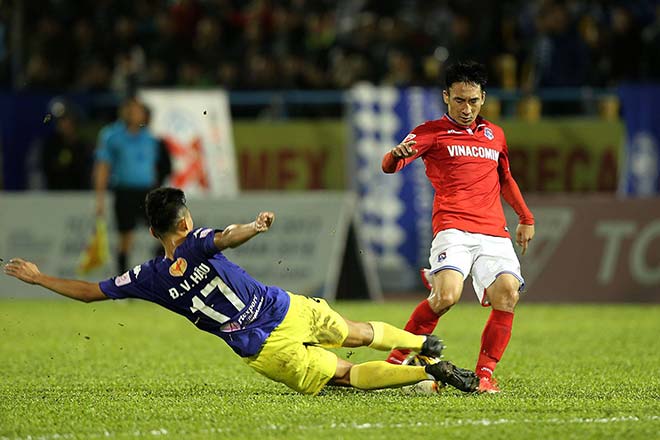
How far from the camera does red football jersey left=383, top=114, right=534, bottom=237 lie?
7789 mm

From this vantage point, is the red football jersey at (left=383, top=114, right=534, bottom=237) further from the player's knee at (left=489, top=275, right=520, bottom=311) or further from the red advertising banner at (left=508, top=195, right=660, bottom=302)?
the red advertising banner at (left=508, top=195, right=660, bottom=302)

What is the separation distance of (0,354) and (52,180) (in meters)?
6.99

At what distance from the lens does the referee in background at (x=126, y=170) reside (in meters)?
14.1

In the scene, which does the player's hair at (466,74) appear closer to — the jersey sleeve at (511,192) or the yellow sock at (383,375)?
the jersey sleeve at (511,192)

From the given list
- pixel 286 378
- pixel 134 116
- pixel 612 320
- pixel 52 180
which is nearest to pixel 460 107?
pixel 286 378

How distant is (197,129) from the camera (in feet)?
55.0

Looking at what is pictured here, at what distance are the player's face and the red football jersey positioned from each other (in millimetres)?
97

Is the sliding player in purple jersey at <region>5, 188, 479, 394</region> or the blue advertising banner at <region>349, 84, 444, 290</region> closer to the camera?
the sliding player in purple jersey at <region>5, 188, 479, 394</region>

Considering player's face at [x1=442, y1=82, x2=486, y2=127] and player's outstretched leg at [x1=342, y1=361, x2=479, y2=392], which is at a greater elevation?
player's face at [x1=442, y1=82, x2=486, y2=127]

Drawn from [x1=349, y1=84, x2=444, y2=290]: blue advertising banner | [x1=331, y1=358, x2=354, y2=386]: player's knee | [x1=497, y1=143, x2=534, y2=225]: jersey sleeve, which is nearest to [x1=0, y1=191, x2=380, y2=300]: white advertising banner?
[x1=349, y1=84, x2=444, y2=290]: blue advertising banner

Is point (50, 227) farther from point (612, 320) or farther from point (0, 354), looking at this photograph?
point (612, 320)

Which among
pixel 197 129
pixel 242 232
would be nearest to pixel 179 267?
pixel 242 232

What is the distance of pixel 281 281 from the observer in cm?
1460

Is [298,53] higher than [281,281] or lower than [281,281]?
higher
